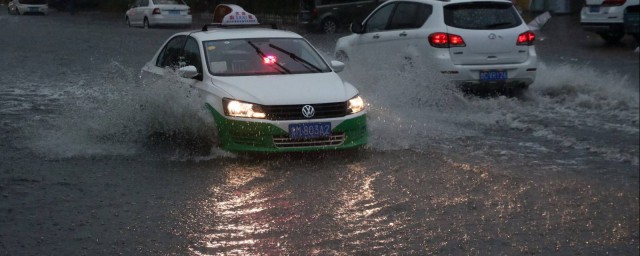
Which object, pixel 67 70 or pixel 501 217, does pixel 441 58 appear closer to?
pixel 501 217

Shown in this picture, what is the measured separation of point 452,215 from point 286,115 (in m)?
2.46

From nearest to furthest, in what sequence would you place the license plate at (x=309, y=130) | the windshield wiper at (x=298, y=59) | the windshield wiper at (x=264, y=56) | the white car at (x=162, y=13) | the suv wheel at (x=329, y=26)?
the license plate at (x=309, y=130), the windshield wiper at (x=264, y=56), the windshield wiper at (x=298, y=59), the suv wheel at (x=329, y=26), the white car at (x=162, y=13)

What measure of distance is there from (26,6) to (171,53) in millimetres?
30993

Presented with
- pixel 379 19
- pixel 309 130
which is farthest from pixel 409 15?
pixel 309 130

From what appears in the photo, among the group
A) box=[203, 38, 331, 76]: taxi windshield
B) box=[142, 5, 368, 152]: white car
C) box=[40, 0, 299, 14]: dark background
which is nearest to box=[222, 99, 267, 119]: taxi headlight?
box=[142, 5, 368, 152]: white car

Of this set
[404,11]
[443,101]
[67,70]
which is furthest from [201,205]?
[67,70]

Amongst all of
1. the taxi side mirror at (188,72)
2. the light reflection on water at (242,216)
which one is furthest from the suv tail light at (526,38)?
the light reflection on water at (242,216)

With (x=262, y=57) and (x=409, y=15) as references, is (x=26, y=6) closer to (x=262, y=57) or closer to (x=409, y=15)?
(x=409, y=15)

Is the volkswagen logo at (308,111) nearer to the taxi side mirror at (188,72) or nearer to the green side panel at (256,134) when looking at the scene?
the green side panel at (256,134)

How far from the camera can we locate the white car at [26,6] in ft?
128

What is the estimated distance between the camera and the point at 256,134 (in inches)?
331

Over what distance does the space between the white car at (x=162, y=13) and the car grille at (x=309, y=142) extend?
23.0 m

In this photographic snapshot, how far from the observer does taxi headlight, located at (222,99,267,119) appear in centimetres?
847

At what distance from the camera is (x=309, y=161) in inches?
336
